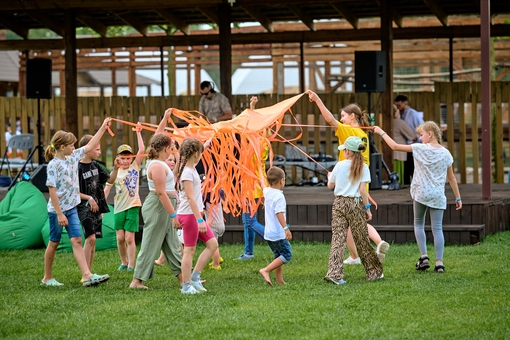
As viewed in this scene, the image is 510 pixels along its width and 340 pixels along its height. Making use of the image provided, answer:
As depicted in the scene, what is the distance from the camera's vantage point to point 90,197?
802cm

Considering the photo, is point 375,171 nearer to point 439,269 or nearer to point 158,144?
point 439,269

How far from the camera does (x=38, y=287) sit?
7828 mm

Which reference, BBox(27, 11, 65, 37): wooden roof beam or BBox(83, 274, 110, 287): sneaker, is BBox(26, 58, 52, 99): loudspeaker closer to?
BBox(27, 11, 65, 37): wooden roof beam

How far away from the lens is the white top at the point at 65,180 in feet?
25.0

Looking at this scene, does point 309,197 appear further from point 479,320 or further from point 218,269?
point 479,320

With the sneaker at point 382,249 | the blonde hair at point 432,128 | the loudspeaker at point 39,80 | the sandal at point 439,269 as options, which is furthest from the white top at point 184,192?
the loudspeaker at point 39,80

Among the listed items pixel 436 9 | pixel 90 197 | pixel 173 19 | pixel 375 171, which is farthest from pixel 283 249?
pixel 173 19

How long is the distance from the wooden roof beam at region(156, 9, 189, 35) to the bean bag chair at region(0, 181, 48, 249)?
6.33 m

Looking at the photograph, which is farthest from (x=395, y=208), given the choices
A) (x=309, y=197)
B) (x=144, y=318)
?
(x=144, y=318)

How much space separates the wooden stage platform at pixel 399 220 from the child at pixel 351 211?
2.80m

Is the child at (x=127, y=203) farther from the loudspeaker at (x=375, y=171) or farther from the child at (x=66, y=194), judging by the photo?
the loudspeaker at (x=375, y=171)

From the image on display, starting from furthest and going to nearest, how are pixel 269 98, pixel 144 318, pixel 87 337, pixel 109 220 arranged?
pixel 269 98, pixel 109 220, pixel 144 318, pixel 87 337

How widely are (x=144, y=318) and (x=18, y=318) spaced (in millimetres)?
966

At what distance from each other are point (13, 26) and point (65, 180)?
447 inches
